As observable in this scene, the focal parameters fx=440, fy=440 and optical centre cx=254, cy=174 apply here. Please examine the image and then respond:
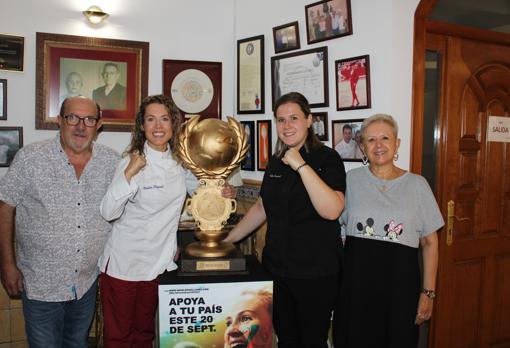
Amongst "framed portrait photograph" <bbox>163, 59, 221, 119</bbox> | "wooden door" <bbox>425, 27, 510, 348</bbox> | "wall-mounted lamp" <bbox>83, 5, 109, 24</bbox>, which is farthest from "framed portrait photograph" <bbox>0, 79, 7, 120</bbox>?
"wooden door" <bbox>425, 27, 510, 348</bbox>

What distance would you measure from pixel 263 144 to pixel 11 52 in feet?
5.02

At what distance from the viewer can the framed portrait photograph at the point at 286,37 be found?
247 centimetres

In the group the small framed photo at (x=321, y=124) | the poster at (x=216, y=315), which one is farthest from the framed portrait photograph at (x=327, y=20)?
the poster at (x=216, y=315)

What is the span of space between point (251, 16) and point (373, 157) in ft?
5.08

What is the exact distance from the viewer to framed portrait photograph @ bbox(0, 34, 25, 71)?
246 cm

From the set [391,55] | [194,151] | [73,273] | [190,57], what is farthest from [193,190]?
[190,57]

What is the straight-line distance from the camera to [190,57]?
2.89 metres

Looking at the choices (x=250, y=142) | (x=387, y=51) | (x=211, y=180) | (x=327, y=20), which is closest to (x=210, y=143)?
(x=211, y=180)

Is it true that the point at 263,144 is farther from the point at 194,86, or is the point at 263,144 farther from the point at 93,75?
the point at 93,75

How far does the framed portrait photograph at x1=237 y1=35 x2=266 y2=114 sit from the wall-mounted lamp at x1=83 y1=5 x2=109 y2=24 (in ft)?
2.79

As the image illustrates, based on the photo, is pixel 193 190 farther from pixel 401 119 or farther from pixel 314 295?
pixel 401 119

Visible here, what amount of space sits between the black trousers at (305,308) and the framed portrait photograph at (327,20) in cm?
128

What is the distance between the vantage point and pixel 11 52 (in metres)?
2.47

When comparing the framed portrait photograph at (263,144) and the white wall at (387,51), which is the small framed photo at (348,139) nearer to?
the white wall at (387,51)
